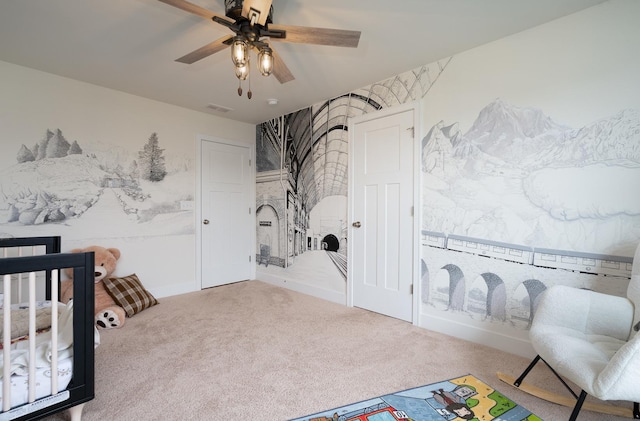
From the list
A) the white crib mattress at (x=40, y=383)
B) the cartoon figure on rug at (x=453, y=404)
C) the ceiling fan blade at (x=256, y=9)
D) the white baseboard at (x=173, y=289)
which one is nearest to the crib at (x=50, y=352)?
the white crib mattress at (x=40, y=383)

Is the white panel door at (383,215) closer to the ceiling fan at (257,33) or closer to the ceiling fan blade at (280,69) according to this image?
the ceiling fan blade at (280,69)

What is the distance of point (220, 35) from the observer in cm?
219

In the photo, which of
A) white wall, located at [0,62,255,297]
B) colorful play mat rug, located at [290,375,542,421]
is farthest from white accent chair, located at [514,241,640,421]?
white wall, located at [0,62,255,297]

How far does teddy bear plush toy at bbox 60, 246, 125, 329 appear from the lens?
263 cm

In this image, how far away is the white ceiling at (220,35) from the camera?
1.88m

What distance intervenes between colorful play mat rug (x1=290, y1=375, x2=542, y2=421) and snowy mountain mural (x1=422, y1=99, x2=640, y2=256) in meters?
1.10

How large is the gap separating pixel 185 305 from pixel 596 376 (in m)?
3.35

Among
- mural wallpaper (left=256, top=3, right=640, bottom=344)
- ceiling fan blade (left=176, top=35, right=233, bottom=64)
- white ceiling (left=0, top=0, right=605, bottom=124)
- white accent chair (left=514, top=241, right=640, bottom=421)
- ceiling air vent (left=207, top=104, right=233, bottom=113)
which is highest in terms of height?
ceiling air vent (left=207, top=104, right=233, bottom=113)

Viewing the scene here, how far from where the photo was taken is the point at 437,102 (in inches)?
103

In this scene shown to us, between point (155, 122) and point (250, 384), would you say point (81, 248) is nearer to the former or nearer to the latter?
point (155, 122)

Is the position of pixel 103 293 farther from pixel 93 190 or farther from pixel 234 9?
pixel 234 9

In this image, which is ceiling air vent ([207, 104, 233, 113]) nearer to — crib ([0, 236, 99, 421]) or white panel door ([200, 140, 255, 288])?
white panel door ([200, 140, 255, 288])

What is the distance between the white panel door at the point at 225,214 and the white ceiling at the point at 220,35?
1.13 meters

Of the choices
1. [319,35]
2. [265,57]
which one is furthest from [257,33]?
[319,35]
